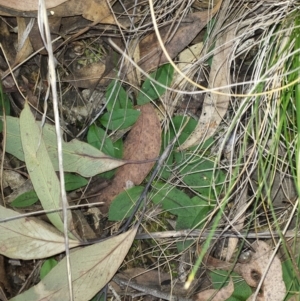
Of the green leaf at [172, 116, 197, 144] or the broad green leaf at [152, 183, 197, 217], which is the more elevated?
the green leaf at [172, 116, 197, 144]

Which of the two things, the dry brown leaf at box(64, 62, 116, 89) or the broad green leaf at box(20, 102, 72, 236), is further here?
the dry brown leaf at box(64, 62, 116, 89)

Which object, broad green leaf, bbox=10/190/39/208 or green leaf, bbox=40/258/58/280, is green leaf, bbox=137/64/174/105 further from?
green leaf, bbox=40/258/58/280

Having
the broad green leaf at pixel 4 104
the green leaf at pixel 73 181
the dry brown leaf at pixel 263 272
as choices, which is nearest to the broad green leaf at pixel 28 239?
the green leaf at pixel 73 181

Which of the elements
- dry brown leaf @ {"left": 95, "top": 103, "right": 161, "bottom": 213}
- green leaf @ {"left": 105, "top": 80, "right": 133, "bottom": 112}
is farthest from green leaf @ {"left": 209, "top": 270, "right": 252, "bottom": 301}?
green leaf @ {"left": 105, "top": 80, "right": 133, "bottom": 112}

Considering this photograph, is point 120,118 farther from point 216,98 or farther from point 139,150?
point 216,98

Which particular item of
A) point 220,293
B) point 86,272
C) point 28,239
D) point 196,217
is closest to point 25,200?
point 28,239

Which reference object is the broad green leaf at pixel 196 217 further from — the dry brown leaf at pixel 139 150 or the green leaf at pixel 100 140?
the green leaf at pixel 100 140
